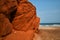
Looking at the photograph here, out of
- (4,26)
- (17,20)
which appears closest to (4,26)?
(4,26)

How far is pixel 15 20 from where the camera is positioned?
4.60 metres

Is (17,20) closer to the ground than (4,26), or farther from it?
closer to the ground

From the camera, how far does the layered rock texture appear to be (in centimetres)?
397

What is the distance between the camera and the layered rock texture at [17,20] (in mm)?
3969

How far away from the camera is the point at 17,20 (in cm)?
459

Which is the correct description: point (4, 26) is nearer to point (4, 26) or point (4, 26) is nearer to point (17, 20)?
point (4, 26)

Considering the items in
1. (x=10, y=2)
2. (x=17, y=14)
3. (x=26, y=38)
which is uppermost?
(x=10, y=2)

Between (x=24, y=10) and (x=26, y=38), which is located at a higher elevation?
(x=24, y=10)

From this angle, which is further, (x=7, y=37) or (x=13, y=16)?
(x=13, y=16)

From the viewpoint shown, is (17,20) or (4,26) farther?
(17,20)

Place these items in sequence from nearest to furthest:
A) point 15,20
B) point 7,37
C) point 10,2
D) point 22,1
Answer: point 7,37 < point 10,2 < point 15,20 < point 22,1

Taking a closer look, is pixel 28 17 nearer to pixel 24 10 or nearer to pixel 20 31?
pixel 24 10

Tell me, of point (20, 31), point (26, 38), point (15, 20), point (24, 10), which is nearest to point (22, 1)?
point (24, 10)

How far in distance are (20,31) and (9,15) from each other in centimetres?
49
